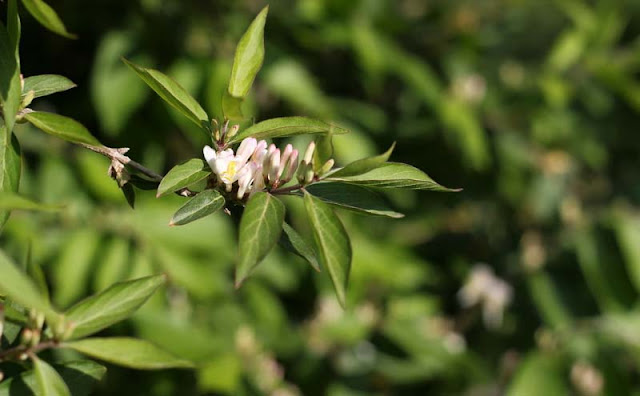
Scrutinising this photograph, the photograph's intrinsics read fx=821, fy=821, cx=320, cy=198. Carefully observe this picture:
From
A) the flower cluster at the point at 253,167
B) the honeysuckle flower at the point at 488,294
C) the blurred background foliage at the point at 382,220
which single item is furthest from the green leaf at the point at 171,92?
the honeysuckle flower at the point at 488,294

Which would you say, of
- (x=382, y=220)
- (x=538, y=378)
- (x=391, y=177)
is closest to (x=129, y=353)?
(x=391, y=177)

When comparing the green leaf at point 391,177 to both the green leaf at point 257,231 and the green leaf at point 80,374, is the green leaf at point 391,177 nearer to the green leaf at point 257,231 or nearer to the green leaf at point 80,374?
the green leaf at point 257,231

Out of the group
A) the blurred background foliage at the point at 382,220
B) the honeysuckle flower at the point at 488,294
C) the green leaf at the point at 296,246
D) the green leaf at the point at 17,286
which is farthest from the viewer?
the honeysuckle flower at the point at 488,294

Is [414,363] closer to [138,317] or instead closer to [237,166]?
[138,317]

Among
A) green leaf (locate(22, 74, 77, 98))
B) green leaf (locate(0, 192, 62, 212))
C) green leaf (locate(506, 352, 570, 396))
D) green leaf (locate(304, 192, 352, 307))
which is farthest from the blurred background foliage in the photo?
green leaf (locate(0, 192, 62, 212))

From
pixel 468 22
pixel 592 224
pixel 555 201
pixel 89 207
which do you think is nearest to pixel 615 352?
pixel 592 224

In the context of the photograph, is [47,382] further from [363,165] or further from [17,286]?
[363,165]

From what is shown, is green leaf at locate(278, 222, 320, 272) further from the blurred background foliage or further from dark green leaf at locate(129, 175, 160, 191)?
the blurred background foliage

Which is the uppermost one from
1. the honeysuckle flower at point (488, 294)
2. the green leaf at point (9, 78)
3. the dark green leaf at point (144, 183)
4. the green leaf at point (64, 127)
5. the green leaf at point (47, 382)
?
the green leaf at point (9, 78)
